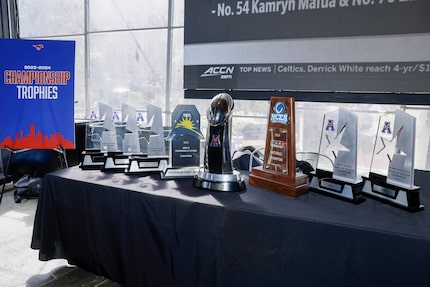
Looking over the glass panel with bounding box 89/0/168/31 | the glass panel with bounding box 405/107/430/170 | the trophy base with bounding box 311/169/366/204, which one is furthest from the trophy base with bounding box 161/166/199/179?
the glass panel with bounding box 89/0/168/31

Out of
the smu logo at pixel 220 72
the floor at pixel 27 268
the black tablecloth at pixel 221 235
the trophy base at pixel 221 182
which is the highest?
the smu logo at pixel 220 72

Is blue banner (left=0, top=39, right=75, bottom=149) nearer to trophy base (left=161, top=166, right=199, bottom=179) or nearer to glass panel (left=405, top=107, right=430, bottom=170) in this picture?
trophy base (left=161, top=166, right=199, bottom=179)

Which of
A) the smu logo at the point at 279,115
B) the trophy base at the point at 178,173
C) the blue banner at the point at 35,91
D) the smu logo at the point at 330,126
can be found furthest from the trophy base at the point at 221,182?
the blue banner at the point at 35,91

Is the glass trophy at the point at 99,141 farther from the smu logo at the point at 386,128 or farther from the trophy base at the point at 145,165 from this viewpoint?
the smu logo at the point at 386,128

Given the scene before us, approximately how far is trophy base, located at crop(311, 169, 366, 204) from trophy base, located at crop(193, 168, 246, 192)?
0.89ft

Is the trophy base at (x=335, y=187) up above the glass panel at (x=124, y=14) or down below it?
below

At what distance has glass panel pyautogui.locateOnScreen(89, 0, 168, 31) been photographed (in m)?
4.58

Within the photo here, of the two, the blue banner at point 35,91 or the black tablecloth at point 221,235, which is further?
the blue banner at point 35,91

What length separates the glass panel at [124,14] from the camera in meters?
4.58

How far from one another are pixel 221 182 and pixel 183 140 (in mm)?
294

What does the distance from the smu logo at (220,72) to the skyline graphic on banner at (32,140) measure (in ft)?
4.39

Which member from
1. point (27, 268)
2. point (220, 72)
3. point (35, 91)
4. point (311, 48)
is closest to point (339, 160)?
point (311, 48)

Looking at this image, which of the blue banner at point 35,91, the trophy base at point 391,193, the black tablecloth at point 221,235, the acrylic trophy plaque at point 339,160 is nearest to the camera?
the black tablecloth at point 221,235

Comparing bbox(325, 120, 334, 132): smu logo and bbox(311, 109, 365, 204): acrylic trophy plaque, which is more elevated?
bbox(325, 120, 334, 132): smu logo
